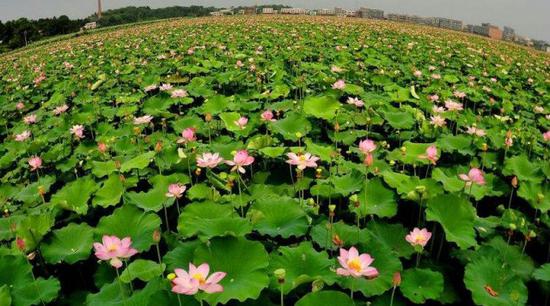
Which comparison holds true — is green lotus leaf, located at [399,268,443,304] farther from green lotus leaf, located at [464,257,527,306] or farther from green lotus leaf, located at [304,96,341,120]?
green lotus leaf, located at [304,96,341,120]

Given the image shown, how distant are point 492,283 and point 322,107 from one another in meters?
2.02

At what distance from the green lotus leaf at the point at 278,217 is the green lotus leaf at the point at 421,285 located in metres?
0.47

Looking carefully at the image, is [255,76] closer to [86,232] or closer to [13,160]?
[13,160]

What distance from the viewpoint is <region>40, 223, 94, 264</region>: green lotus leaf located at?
5.97ft

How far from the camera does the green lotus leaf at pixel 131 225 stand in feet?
6.12

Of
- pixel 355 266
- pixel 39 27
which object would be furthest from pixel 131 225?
pixel 39 27

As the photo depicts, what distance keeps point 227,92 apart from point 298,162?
2.88 m

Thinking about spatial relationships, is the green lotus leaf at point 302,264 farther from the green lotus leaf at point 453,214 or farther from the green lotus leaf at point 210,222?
the green lotus leaf at point 453,214

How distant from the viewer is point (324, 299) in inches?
53.7

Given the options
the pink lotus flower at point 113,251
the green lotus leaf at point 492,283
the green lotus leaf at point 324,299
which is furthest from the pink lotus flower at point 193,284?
the green lotus leaf at point 492,283

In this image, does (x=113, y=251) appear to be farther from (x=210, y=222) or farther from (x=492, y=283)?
(x=492, y=283)

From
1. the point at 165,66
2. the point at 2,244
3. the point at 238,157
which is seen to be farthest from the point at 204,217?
the point at 165,66

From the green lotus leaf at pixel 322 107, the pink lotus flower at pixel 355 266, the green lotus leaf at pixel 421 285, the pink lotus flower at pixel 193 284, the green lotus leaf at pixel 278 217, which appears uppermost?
the green lotus leaf at pixel 322 107

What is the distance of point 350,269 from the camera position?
4.18 ft
